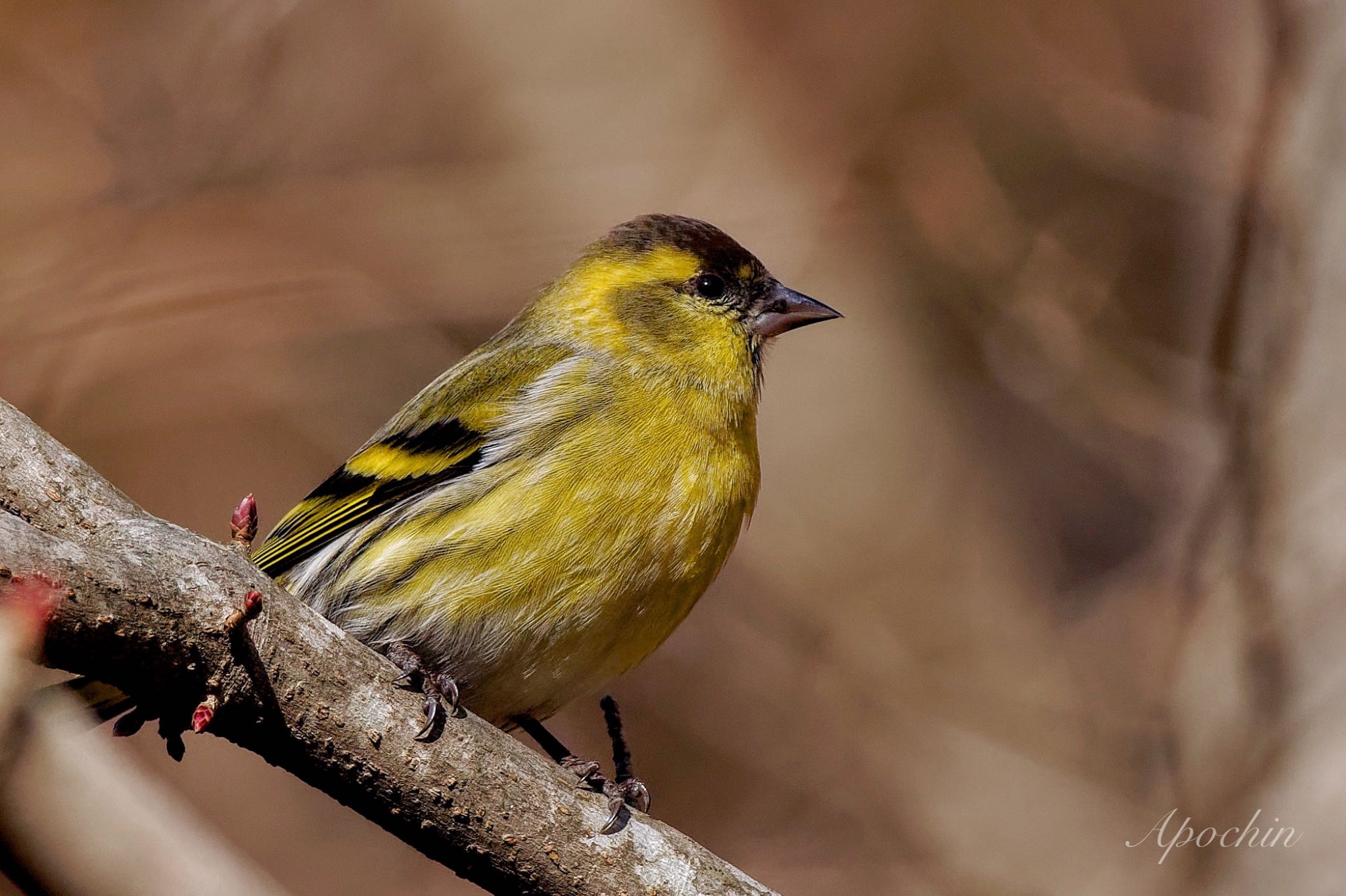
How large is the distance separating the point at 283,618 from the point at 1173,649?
520cm

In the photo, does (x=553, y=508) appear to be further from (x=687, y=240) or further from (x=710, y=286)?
(x=687, y=240)

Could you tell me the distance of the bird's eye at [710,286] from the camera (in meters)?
4.54

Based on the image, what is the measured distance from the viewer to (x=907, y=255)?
7.71m

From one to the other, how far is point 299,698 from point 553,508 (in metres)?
1.12

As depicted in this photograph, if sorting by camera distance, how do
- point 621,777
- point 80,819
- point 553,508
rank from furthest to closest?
point 553,508 < point 621,777 < point 80,819

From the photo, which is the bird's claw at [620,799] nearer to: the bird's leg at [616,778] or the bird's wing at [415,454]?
the bird's leg at [616,778]

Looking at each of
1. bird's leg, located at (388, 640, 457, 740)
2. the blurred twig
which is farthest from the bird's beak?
the blurred twig

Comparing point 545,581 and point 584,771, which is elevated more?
point 545,581

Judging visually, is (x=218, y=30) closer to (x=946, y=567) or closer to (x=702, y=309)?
(x=702, y=309)

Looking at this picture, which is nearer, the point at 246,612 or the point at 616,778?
the point at 246,612

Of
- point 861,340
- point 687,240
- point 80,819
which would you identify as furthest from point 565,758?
point 861,340

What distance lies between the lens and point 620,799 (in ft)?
9.89

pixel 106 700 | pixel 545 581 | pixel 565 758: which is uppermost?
pixel 545 581

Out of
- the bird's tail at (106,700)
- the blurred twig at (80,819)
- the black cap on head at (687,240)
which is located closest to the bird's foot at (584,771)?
the bird's tail at (106,700)
